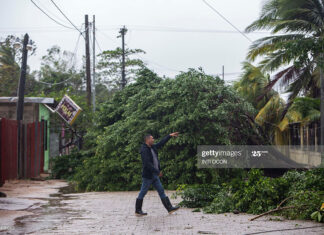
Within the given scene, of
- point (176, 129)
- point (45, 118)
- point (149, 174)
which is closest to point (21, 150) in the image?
point (45, 118)

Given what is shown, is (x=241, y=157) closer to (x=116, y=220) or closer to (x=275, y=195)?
(x=275, y=195)

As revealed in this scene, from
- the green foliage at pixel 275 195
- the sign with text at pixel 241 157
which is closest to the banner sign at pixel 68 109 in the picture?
the sign with text at pixel 241 157

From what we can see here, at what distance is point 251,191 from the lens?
937 cm

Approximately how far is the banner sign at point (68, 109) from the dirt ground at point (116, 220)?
26.7 feet

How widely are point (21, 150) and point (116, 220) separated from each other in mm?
10060

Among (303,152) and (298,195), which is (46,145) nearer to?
(303,152)

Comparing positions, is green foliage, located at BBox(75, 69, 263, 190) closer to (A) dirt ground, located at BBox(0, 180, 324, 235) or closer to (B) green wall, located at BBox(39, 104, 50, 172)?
(A) dirt ground, located at BBox(0, 180, 324, 235)

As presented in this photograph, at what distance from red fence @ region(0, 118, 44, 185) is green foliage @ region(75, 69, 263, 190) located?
2454 millimetres

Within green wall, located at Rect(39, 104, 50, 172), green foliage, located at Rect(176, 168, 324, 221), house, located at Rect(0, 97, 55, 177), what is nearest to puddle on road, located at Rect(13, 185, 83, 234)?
green foliage, located at Rect(176, 168, 324, 221)

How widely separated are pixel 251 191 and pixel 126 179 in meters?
6.44

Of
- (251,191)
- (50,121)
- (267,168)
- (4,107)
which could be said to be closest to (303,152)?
(267,168)

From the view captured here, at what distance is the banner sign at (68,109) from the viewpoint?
20.9 meters

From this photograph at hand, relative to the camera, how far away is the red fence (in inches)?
591

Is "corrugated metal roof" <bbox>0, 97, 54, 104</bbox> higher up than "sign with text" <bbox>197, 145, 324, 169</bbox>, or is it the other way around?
"corrugated metal roof" <bbox>0, 97, 54, 104</bbox>
